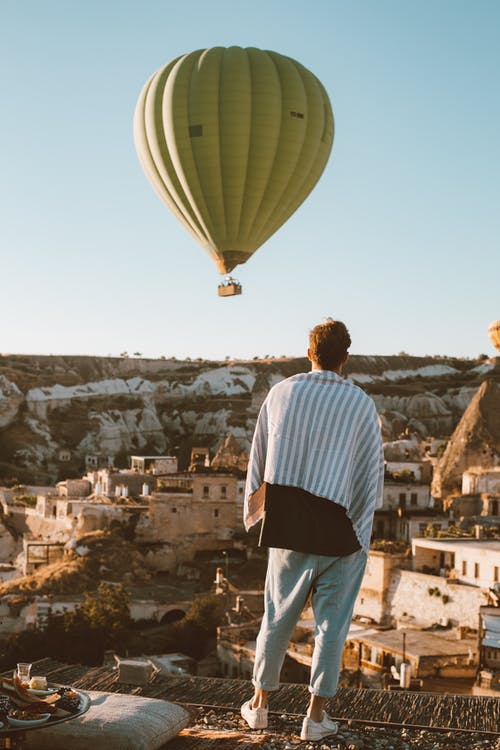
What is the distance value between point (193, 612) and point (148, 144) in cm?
1313

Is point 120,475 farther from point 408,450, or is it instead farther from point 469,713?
point 469,713

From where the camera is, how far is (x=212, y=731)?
633 centimetres

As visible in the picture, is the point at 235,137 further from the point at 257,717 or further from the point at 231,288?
the point at 257,717

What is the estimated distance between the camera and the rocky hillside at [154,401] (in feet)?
263

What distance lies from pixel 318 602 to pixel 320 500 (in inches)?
21.6

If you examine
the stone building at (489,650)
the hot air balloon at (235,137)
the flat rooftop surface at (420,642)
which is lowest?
the flat rooftop surface at (420,642)

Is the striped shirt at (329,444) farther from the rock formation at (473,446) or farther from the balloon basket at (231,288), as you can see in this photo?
the rock formation at (473,446)

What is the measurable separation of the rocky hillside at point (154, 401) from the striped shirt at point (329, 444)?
2656 inches

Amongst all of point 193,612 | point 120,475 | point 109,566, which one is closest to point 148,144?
point 193,612

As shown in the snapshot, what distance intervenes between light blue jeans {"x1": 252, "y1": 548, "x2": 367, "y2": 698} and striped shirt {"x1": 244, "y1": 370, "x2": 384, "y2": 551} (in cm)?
21

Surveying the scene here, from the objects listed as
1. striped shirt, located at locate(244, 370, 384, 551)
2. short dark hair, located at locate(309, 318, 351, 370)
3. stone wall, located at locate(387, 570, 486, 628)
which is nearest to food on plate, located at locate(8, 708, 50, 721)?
striped shirt, located at locate(244, 370, 384, 551)

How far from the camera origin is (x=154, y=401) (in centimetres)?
9075

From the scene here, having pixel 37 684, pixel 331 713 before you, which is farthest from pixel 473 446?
pixel 37 684

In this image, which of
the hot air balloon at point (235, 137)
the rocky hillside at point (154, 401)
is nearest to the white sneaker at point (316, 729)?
the hot air balloon at point (235, 137)
